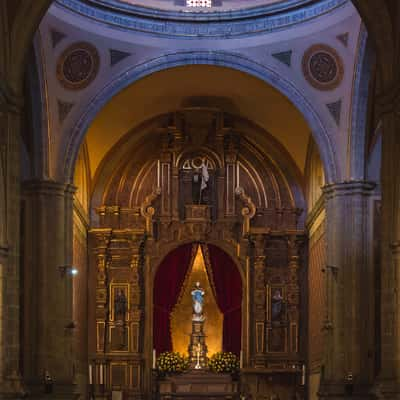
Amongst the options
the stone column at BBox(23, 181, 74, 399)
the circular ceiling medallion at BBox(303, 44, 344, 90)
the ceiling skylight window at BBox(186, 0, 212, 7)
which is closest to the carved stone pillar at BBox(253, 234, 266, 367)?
the circular ceiling medallion at BBox(303, 44, 344, 90)

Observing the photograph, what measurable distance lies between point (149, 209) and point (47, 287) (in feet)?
26.6

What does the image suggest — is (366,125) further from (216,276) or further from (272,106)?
(216,276)

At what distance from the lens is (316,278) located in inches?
1344

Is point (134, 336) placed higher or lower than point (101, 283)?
lower

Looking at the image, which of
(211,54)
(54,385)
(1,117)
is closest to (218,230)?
(211,54)

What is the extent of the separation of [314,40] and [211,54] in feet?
9.71

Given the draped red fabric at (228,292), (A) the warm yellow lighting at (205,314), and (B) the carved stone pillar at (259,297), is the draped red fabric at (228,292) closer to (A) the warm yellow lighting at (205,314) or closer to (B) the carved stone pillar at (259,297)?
(B) the carved stone pillar at (259,297)

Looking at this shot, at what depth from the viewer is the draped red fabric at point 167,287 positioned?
36531 mm

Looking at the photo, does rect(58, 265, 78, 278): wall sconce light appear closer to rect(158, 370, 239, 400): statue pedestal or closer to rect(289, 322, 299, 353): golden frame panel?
rect(158, 370, 239, 400): statue pedestal

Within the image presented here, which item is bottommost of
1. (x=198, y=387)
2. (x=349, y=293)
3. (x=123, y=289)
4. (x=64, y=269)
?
(x=198, y=387)

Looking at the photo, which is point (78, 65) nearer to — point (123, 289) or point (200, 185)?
point (200, 185)

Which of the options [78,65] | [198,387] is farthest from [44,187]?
[198,387]

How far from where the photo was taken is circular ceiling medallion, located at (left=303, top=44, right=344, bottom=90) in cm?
2988

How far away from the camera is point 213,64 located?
104ft
